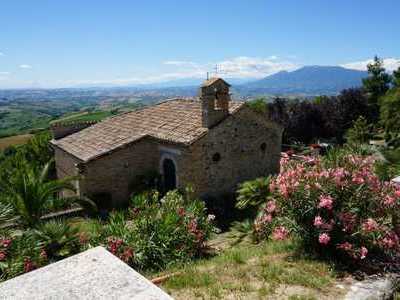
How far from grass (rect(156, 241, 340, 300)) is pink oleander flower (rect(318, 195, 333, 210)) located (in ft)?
3.43

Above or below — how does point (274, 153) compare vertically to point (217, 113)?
below

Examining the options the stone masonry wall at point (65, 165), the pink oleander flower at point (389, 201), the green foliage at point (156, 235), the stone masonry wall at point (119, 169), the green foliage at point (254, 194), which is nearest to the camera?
the pink oleander flower at point (389, 201)

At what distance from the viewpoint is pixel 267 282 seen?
6102mm

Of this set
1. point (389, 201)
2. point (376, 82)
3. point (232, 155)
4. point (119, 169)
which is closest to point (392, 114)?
point (376, 82)

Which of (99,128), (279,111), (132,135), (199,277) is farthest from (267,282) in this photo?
(279,111)

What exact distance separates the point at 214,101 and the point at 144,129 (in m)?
4.64

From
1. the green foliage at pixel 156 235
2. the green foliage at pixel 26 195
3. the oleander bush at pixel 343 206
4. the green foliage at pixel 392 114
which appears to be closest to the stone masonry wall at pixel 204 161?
the green foliage at pixel 26 195

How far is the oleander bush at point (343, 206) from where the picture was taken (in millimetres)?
6512

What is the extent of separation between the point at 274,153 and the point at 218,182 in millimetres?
4164

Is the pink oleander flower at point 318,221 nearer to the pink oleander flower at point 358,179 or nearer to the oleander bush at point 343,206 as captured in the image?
the oleander bush at point 343,206

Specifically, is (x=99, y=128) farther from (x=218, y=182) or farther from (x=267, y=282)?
(x=267, y=282)

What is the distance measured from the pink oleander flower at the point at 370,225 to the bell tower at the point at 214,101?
12.3 meters

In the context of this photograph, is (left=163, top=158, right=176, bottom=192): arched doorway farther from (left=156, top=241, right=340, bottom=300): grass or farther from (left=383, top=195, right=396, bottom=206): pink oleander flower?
(left=383, top=195, right=396, bottom=206): pink oleander flower

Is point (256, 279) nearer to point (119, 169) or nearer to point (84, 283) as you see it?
point (84, 283)
